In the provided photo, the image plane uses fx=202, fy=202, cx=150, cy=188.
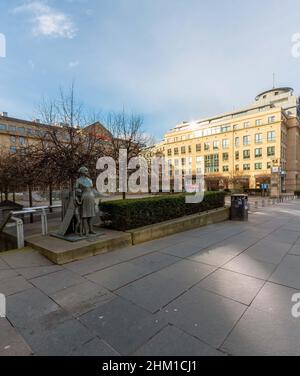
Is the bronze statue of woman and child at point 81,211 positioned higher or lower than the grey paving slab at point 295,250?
higher

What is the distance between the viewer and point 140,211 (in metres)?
6.84

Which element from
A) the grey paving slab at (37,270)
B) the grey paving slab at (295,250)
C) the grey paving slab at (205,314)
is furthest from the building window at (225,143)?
the grey paving slab at (37,270)

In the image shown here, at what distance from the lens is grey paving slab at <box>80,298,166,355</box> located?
7.45 ft

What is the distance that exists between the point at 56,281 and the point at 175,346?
8.47ft

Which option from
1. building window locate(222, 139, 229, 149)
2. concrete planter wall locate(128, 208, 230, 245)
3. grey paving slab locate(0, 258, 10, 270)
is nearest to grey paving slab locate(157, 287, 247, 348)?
concrete planter wall locate(128, 208, 230, 245)

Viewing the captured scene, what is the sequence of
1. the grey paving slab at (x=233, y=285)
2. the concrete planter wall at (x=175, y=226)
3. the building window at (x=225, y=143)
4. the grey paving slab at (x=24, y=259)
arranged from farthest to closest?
the building window at (x=225, y=143)
the concrete planter wall at (x=175, y=226)
the grey paving slab at (x=24, y=259)
the grey paving slab at (x=233, y=285)

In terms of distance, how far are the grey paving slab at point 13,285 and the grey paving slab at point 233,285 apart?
3155mm

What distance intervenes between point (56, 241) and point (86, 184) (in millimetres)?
1776

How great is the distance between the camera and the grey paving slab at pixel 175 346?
2.13m

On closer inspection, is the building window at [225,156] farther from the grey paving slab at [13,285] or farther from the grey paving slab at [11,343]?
the grey paving slab at [11,343]

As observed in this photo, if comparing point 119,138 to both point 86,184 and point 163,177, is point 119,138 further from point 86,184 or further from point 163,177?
point 163,177

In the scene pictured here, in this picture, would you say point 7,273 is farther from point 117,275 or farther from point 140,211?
point 140,211
